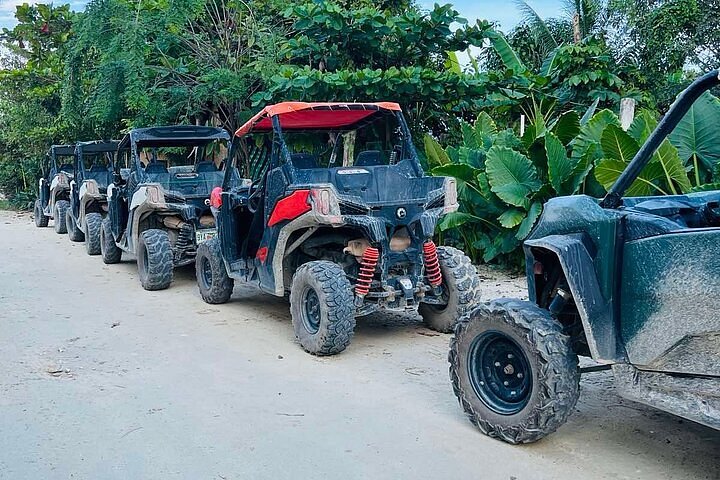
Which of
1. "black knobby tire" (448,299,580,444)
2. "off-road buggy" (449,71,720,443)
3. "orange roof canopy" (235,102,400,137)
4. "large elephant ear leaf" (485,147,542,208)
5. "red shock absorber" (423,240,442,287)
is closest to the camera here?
"off-road buggy" (449,71,720,443)

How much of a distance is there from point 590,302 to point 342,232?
3391 millimetres

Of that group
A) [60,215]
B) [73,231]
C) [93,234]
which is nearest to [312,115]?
[93,234]

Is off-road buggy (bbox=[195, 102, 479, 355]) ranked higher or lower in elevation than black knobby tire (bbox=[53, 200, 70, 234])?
higher

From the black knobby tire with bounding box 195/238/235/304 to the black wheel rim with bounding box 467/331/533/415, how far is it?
464cm

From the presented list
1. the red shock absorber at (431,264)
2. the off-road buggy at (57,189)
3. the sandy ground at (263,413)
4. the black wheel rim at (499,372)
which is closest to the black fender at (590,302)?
the black wheel rim at (499,372)

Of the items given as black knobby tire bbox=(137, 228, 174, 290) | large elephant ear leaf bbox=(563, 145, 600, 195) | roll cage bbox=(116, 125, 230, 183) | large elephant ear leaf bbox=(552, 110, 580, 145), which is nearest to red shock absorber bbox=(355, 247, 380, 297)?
large elephant ear leaf bbox=(563, 145, 600, 195)

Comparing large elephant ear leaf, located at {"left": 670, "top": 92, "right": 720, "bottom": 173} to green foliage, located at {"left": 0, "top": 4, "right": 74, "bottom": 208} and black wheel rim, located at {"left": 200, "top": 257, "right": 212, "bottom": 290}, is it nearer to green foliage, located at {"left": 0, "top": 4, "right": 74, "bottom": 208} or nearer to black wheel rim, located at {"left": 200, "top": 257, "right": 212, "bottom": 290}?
black wheel rim, located at {"left": 200, "top": 257, "right": 212, "bottom": 290}

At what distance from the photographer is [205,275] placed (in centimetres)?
913

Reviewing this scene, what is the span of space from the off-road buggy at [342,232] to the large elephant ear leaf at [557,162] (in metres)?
2.27

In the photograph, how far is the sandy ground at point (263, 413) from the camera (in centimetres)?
426

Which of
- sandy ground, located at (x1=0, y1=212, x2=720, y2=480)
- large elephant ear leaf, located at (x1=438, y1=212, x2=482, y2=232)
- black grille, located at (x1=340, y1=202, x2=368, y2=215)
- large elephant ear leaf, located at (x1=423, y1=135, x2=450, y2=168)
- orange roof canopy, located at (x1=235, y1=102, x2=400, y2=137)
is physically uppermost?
orange roof canopy, located at (x1=235, y1=102, x2=400, y2=137)

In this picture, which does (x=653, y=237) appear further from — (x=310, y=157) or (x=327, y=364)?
(x=310, y=157)

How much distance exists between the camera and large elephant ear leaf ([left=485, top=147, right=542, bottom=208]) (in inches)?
384

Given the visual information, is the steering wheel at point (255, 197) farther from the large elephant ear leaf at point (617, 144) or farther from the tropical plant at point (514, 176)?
the large elephant ear leaf at point (617, 144)
